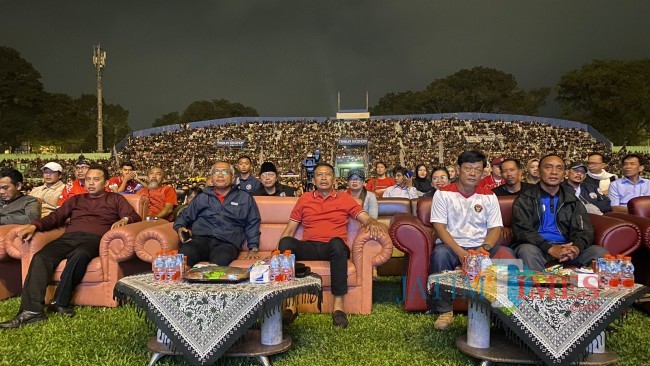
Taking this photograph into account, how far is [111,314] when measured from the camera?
4.22m

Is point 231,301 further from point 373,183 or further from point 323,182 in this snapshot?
point 373,183

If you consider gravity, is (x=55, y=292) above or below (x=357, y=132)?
below

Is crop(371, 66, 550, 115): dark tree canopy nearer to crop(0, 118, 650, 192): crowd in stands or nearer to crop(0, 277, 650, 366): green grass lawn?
crop(0, 118, 650, 192): crowd in stands

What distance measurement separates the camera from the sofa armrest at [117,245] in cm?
437

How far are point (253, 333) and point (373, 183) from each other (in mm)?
6350

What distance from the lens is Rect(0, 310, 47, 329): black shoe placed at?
3.84 metres

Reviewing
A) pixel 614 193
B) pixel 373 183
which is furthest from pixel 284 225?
pixel 373 183

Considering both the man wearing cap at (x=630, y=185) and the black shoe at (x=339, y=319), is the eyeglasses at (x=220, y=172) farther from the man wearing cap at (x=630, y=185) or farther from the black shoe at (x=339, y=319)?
the man wearing cap at (x=630, y=185)

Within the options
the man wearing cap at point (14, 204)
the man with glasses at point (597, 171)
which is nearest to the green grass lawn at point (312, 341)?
the man wearing cap at point (14, 204)

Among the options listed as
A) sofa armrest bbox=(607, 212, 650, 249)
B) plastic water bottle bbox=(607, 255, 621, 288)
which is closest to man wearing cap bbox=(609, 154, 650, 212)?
sofa armrest bbox=(607, 212, 650, 249)

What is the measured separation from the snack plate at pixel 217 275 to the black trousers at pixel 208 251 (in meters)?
0.85

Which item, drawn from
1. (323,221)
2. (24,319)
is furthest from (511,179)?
(24,319)

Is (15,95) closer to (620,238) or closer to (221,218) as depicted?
(221,218)

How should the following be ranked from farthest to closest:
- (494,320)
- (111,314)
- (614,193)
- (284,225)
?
(614,193)
(284,225)
(111,314)
(494,320)
